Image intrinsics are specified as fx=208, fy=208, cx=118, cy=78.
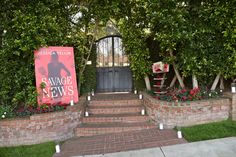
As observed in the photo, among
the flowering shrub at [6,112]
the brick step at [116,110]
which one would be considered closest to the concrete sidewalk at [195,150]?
the brick step at [116,110]

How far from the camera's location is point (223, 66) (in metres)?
4.90

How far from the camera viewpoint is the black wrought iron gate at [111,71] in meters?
7.49

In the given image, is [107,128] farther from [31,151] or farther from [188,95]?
[188,95]

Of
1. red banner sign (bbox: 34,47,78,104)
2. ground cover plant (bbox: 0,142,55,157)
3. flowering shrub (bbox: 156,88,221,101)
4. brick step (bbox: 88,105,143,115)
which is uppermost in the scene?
red banner sign (bbox: 34,47,78,104)

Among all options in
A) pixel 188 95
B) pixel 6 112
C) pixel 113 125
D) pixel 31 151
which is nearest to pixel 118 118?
pixel 113 125

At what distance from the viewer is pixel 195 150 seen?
3475 mm

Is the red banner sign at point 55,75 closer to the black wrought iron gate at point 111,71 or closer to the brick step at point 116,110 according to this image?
the brick step at point 116,110

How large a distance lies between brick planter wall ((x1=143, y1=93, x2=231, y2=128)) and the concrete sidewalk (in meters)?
0.90

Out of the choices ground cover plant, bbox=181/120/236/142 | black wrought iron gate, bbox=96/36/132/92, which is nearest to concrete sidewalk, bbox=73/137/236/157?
ground cover plant, bbox=181/120/236/142

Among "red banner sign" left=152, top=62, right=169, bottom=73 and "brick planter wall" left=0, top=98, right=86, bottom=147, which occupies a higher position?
"red banner sign" left=152, top=62, right=169, bottom=73

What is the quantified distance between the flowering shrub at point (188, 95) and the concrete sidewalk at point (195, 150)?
1.25m

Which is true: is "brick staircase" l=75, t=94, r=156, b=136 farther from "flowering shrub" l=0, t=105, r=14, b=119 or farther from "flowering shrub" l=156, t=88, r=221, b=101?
"flowering shrub" l=0, t=105, r=14, b=119

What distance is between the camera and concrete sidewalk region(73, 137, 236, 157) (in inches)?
131

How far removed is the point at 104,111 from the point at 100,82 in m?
2.05
